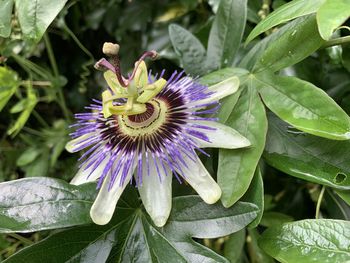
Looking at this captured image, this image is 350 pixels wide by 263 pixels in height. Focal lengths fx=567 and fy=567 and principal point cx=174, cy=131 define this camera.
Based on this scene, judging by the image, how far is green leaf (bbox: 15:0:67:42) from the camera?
1.12m

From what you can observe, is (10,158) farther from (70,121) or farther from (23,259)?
(23,259)

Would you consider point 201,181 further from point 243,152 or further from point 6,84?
point 6,84

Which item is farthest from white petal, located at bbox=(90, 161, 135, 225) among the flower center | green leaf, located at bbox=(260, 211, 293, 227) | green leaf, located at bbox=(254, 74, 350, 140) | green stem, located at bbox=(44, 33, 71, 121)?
green stem, located at bbox=(44, 33, 71, 121)

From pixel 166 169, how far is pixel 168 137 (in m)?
0.07

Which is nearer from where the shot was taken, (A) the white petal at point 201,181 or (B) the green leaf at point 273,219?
(A) the white petal at point 201,181

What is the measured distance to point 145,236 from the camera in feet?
3.61

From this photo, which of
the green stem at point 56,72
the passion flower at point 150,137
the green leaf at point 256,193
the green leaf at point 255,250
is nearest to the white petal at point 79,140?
the passion flower at point 150,137

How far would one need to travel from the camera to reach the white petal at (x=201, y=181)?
3.42 feet

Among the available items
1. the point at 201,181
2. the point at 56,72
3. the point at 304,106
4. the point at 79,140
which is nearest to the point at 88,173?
the point at 79,140

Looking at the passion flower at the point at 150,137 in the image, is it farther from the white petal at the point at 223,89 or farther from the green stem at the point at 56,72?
the green stem at the point at 56,72

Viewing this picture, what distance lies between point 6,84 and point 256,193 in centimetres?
82

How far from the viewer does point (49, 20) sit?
112 cm

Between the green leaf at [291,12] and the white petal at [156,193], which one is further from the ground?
the green leaf at [291,12]

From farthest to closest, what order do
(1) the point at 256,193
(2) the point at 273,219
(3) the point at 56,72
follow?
(3) the point at 56,72
(2) the point at 273,219
(1) the point at 256,193
